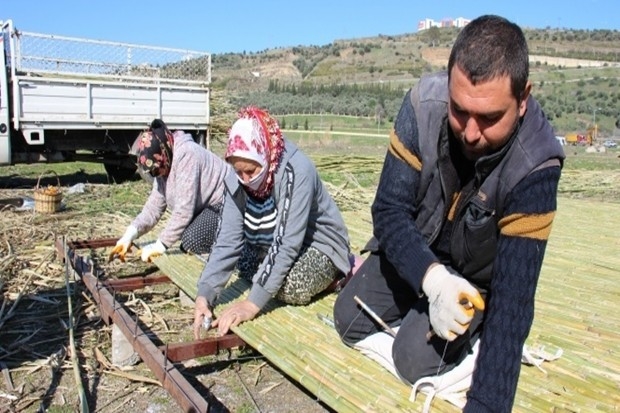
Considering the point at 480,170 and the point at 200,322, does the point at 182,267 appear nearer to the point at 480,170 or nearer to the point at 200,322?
the point at 200,322

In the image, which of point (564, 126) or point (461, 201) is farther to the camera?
point (564, 126)

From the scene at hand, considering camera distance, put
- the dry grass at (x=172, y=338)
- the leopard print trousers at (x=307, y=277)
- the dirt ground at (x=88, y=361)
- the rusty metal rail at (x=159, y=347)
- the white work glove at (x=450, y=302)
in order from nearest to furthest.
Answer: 1. the white work glove at (x=450, y=302)
2. the rusty metal rail at (x=159, y=347)
3. the dry grass at (x=172, y=338)
4. the dirt ground at (x=88, y=361)
5. the leopard print trousers at (x=307, y=277)

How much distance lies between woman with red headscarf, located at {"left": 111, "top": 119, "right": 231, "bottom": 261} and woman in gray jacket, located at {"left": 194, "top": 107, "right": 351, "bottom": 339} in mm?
812

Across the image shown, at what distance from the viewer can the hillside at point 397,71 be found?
43188 mm

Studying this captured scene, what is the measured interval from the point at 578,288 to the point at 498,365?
6.61 feet

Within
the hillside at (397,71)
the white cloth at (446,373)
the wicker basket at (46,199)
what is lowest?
the wicker basket at (46,199)

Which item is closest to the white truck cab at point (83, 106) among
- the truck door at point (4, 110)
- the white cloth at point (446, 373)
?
the truck door at point (4, 110)

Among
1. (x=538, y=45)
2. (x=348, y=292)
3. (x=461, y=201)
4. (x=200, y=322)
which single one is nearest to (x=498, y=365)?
(x=461, y=201)

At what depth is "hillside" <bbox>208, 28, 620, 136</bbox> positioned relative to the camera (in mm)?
43188

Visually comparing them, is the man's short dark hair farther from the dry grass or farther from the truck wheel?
the truck wheel

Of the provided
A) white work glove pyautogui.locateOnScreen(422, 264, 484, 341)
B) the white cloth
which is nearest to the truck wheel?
the white cloth

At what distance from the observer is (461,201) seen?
81.7 inches

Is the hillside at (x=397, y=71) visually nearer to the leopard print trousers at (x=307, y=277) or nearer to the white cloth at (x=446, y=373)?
the leopard print trousers at (x=307, y=277)

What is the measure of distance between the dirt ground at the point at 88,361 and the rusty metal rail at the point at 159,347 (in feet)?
0.57
